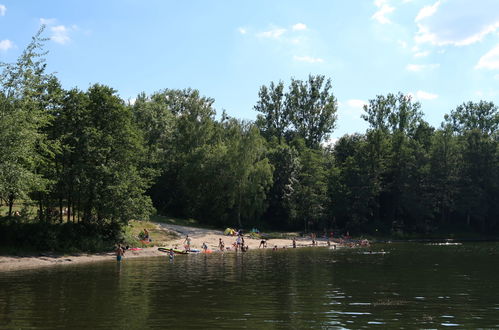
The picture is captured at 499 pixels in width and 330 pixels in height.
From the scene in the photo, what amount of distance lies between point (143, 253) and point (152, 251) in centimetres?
148

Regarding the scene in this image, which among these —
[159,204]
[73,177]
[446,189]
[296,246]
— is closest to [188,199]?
[159,204]

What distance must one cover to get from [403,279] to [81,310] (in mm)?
21549

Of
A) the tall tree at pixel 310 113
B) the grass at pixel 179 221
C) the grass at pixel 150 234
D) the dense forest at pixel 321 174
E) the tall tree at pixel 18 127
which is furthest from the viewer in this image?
the tall tree at pixel 310 113

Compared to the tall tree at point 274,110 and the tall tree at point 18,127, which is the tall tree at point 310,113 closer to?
the tall tree at point 274,110

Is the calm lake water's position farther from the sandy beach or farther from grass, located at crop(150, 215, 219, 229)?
grass, located at crop(150, 215, 219, 229)

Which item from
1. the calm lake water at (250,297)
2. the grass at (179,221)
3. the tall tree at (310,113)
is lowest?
the calm lake water at (250,297)

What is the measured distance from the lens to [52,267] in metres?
39.0

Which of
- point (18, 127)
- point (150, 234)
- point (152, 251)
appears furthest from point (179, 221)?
point (18, 127)

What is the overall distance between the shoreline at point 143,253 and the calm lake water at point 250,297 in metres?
3.45

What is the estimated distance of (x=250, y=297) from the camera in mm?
24422

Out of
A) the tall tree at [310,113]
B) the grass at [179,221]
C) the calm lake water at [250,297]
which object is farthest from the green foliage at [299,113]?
the calm lake water at [250,297]

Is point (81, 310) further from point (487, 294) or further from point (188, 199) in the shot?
point (188, 199)

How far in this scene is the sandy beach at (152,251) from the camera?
39938 millimetres

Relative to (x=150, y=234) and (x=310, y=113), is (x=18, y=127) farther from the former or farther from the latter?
(x=310, y=113)
